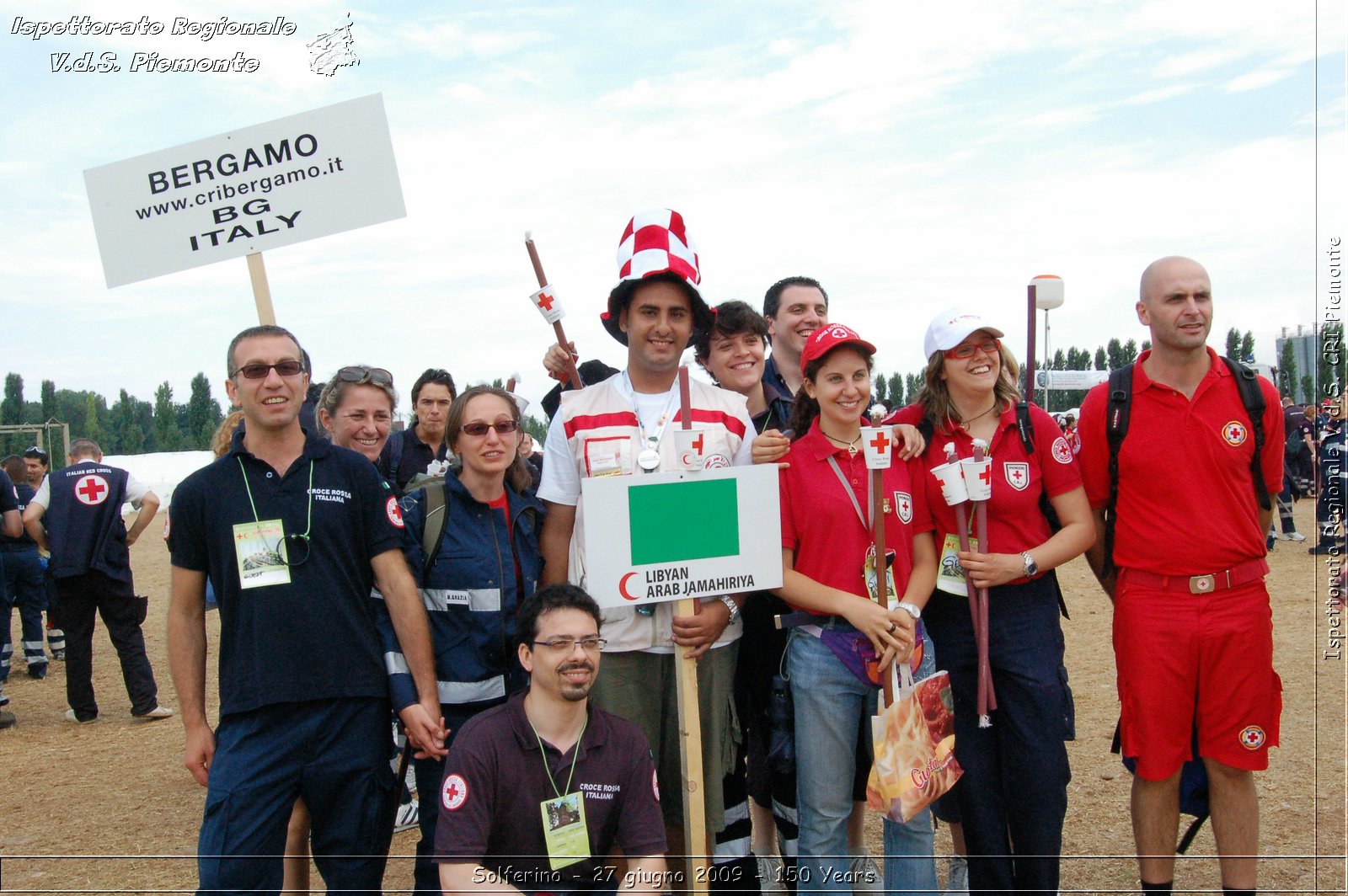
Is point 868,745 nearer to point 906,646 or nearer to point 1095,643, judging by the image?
point 906,646

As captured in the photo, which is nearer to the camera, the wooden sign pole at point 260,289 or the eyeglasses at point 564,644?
the eyeglasses at point 564,644

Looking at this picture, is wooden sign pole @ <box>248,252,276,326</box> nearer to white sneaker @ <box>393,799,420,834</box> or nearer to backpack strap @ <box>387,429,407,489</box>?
backpack strap @ <box>387,429,407,489</box>

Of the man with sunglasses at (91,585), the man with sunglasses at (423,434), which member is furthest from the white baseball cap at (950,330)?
the man with sunglasses at (91,585)

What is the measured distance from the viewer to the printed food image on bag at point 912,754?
314 cm

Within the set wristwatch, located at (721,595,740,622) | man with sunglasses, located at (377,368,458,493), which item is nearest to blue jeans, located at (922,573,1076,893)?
wristwatch, located at (721,595,740,622)

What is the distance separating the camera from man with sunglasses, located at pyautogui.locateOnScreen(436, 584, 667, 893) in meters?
3.04

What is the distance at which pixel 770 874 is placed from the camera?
4379mm

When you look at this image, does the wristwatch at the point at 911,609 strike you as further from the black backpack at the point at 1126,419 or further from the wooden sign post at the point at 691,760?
the black backpack at the point at 1126,419

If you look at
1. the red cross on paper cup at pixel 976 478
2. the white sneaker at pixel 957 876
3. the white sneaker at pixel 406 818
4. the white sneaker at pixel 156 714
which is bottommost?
the white sneaker at pixel 156 714

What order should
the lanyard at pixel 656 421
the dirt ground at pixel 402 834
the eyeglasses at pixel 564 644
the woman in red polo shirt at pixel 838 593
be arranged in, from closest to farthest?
1. the eyeglasses at pixel 564 644
2. the woman in red polo shirt at pixel 838 593
3. the lanyard at pixel 656 421
4. the dirt ground at pixel 402 834

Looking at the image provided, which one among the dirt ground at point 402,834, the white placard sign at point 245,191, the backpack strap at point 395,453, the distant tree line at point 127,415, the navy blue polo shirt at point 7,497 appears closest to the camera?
the white placard sign at point 245,191

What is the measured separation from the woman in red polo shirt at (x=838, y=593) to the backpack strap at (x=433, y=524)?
48.9 inches

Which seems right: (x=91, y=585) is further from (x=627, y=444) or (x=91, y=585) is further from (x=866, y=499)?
(x=866, y=499)

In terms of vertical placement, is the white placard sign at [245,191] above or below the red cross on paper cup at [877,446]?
above
